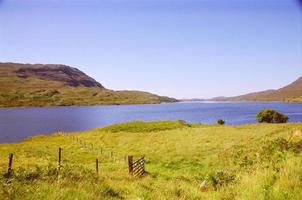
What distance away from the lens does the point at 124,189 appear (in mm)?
15180

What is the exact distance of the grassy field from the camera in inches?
439

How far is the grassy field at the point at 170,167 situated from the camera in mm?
11141

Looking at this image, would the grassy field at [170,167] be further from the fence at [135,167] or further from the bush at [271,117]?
the bush at [271,117]

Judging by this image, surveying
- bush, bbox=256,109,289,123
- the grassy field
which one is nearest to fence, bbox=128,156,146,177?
the grassy field

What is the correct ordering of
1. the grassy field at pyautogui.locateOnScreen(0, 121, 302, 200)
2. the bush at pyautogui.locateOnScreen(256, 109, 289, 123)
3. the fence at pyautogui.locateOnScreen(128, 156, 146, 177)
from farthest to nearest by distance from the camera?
1. the bush at pyautogui.locateOnScreen(256, 109, 289, 123)
2. the fence at pyautogui.locateOnScreen(128, 156, 146, 177)
3. the grassy field at pyautogui.locateOnScreen(0, 121, 302, 200)

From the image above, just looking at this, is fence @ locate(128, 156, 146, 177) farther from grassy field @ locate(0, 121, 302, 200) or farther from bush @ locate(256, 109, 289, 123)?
bush @ locate(256, 109, 289, 123)

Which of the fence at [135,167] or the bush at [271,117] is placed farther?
the bush at [271,117]

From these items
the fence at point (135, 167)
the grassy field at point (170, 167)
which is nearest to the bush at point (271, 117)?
the grassy field at point (170, 167)

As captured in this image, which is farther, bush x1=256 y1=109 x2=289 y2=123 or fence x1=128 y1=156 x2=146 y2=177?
bush x1=256 y1=109 x2=289 y2=123

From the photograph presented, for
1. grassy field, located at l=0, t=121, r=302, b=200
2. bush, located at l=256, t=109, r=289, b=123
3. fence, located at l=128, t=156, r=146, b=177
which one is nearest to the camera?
grassy field, located at l=0, t=121, r=302, b=200

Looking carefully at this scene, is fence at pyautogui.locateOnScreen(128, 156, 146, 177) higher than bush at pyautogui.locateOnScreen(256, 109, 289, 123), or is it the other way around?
bush at pyautogui.locateOnScreen(256, 109, 289, 123)

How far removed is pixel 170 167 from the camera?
115 feet

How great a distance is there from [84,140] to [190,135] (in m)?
20.1

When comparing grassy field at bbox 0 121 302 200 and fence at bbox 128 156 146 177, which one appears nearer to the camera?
grassy field at bbox 0 121 302 200
